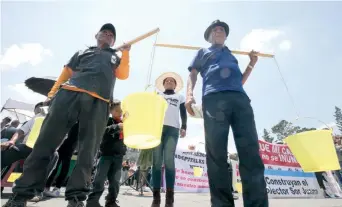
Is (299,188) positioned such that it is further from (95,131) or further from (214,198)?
(95,131)

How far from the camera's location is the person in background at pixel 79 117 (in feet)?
6.59

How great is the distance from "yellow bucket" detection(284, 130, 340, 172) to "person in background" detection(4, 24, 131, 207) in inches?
80.1

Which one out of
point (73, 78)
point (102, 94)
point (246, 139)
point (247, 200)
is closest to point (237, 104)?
point (246, 139)

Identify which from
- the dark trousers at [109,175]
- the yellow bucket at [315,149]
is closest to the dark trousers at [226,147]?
the yellow bucket at [315,149]

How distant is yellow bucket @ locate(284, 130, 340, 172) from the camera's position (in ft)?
8.91

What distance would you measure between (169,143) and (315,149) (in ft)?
5.44

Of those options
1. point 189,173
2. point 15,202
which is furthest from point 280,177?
point 15,202

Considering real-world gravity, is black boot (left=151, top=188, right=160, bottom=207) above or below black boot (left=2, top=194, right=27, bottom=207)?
above

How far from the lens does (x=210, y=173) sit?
2076mm

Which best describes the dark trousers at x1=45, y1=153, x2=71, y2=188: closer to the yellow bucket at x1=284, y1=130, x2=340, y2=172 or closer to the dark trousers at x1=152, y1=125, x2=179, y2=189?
the dark trousers at x1=152, y1=125, x2=179, y2=189

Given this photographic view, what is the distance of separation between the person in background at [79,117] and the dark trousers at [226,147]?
1002mm

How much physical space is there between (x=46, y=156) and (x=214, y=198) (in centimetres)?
143

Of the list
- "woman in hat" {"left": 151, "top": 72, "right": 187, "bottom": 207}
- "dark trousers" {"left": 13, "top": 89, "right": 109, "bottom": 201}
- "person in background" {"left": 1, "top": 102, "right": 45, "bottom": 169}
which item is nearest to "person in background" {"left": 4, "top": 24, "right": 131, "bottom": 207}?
"dark trousers" {"left": 13, "top": 89, "right": 109, "bottom": 201}

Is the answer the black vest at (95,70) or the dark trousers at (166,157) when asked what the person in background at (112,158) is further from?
the black vest at (95,70)
